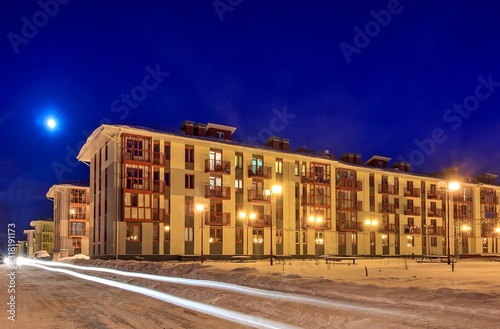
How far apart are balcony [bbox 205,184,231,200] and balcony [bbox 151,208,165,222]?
5.25 meters

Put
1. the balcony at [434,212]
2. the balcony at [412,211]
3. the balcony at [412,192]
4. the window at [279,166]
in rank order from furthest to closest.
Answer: the balcony at [434,212], the balcony at [412,192], the balcony at [412,211], the window at [279,166]

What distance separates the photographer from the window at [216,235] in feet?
157

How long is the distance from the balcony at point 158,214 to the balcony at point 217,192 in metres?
5.25

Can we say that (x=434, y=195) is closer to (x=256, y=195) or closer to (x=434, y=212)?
(x=434, y=212)

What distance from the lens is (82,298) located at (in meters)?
15.5

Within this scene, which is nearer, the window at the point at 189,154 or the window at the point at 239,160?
the window at the point at 189,154

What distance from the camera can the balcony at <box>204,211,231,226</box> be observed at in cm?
4742

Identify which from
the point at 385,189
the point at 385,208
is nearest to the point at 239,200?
the point at 385,208

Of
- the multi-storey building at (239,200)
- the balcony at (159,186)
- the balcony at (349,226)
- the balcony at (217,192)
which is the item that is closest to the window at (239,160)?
the multi-storey building at (239,200)

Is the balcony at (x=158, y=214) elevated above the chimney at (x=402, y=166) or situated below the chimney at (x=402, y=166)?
below

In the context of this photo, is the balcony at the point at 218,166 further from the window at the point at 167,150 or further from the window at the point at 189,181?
the window at the point at 167,150

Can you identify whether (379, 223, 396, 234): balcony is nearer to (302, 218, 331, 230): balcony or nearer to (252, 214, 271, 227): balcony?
(302, 218, 331, 230): balcony

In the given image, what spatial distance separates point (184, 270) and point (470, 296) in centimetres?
1547

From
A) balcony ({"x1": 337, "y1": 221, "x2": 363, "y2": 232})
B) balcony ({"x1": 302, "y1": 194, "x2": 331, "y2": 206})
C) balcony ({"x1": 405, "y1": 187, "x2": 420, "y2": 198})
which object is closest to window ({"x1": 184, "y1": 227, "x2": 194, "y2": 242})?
balcony ({"x1": 302, "y1": 194, "x2": 331, "y2": 206})
